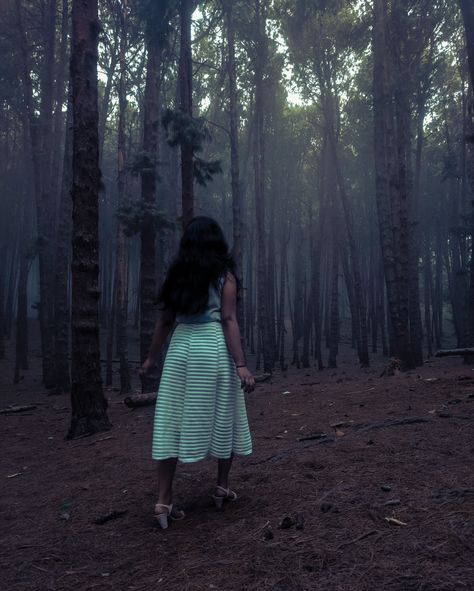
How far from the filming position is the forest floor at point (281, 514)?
8.17 feet

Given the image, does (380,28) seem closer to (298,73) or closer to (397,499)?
(298,73)

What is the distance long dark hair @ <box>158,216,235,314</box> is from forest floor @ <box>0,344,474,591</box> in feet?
4.76

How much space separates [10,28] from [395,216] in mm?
15412

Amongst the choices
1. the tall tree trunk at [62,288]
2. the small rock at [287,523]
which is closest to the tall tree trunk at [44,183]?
the tall tree trunk at [62,288]

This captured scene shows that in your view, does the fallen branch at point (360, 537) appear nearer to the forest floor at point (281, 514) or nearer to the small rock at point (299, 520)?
the forest floor at point (281, 514)

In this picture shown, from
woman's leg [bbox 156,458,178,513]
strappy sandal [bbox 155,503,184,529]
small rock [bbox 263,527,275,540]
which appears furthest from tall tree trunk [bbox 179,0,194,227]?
small rock [bbox 263,527,275,540]

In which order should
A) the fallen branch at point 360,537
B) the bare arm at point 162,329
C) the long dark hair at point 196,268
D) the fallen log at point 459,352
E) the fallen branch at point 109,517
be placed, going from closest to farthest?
the fallen branch at point 360,537
the long dark hair at point 196,268
the bare arm at point 162,329
the fallen branch at point 109,517
the fallen log at point 459,352

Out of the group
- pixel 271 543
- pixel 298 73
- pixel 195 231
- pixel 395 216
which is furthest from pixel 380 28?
pixel 271 543

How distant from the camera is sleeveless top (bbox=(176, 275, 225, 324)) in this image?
3480mm

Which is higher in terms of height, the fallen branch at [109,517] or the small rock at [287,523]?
the small rock at [287,523]

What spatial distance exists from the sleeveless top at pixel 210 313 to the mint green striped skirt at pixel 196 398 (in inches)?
1.3

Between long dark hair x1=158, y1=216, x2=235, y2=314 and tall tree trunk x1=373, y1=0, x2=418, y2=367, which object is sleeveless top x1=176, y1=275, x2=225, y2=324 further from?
tall tree trunk x1=373, y1=0, x2=418, y2=367

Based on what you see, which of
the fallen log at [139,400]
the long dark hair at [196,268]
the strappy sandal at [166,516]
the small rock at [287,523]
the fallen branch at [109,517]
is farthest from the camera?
the fallen log at [139,400]

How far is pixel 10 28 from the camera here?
718 inches
